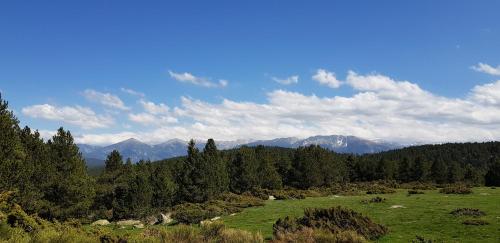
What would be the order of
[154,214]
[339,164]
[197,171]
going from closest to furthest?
[154,214] → [197,171] → [339,164]

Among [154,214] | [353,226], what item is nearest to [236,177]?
[154,214]

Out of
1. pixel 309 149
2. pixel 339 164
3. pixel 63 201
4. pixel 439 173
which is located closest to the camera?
pixel 63 201

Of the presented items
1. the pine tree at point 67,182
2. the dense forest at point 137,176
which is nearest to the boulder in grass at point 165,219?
the dense forest at point 137,176

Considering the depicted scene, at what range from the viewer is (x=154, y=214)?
161ft

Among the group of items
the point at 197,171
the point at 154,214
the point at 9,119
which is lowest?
the point at 154,214

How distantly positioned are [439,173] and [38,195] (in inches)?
3303

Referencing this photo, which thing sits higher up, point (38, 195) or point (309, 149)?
point (309, 149)

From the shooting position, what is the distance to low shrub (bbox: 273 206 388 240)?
24953 millimetres

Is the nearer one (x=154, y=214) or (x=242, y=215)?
(x=242, y=215)

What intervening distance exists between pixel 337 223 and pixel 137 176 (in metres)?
32.0

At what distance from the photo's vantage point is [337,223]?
1013 inches

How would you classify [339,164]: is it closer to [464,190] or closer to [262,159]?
[262,159]

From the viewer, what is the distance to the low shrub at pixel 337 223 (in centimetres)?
2495

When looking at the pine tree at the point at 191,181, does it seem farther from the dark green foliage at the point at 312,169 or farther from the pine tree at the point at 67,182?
the dark green foliage at the point at 312,169
